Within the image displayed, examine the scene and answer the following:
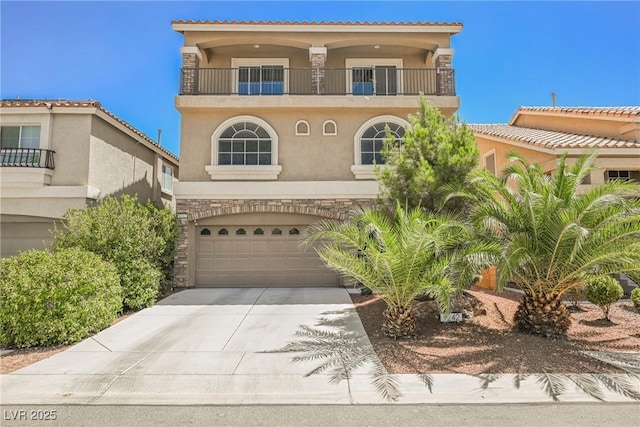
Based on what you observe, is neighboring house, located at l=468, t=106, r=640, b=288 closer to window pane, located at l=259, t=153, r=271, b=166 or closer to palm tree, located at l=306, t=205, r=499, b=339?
palm tree, located at l=306, t=205, r=499, b=339

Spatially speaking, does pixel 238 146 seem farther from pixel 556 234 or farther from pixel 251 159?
pixel 556 234

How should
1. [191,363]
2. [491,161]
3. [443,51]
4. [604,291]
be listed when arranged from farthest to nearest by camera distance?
[491,161]
[443,51]
[604,291]
[191,363]

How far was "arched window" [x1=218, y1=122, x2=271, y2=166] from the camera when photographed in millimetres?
13914

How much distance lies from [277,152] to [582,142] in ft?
34.5

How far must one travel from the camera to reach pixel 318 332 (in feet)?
27.2

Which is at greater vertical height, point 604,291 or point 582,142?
point 582,142

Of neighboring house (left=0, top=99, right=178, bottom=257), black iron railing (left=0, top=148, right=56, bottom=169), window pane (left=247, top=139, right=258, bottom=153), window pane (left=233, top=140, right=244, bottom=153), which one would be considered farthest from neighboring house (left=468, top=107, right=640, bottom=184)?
black iron railing (left=0, top=148, right=56, bottom=169)

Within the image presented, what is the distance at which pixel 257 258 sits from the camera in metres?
13.9

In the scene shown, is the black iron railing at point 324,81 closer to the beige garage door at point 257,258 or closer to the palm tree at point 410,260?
the beige garage door at point 257,258

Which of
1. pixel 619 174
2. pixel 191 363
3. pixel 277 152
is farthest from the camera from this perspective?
pixel 277 152

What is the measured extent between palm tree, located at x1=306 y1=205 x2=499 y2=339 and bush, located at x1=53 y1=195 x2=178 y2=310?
224 inches

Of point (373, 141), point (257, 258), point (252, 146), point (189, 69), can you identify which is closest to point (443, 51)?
point (373, 141)

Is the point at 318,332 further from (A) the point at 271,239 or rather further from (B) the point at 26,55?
(B) the point at 26,55

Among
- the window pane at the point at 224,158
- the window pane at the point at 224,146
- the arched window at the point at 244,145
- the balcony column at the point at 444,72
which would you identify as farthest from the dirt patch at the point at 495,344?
the balcony column at the point at 444,72
